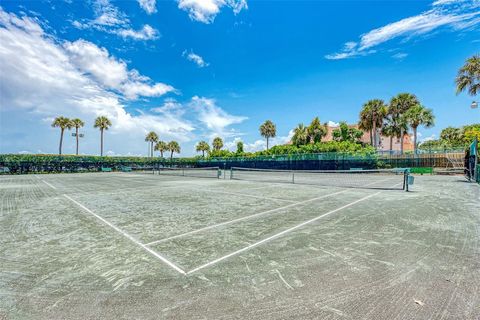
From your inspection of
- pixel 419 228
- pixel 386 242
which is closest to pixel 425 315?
pixel 386 242

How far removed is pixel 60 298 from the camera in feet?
9.16

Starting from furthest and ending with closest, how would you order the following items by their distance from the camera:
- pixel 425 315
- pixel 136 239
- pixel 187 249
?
pixel 136 239 < pixel 187 249 < pixel 425 315

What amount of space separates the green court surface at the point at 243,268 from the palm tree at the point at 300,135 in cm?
4644

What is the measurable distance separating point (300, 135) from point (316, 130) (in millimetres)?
3771

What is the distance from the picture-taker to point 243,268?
3.55 meters

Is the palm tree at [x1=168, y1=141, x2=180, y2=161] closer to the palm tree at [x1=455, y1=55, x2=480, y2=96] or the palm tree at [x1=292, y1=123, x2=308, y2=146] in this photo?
the palm tree at [x1=292, y1=123, x2=308, y2=146]

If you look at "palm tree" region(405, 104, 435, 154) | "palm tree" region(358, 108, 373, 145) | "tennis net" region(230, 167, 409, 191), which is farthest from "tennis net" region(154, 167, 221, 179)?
"palm tree" region(405, 104, 435, 154)

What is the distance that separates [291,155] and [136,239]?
40114 millimetres

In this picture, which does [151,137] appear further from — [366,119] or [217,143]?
[366,119]

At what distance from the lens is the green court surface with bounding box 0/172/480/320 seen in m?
2.58

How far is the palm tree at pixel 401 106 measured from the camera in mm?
39469

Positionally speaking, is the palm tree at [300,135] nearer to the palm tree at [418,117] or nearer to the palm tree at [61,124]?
the palm tree at [418,117]

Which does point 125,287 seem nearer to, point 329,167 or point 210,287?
point 210,287

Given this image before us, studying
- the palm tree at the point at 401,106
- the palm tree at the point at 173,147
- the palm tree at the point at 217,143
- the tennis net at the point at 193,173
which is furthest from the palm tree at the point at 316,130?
the palm tree at the point at 173,147
